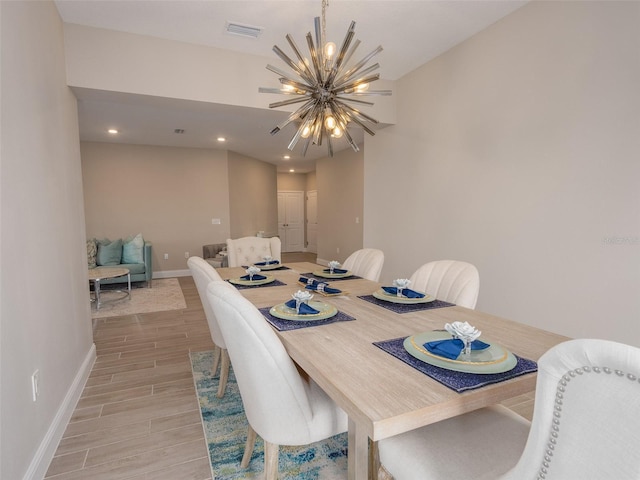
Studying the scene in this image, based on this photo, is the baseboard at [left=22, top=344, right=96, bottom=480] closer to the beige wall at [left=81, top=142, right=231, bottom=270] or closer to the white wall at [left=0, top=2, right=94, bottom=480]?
the white wall at [left=0, top=2, right=94, bottom=480]

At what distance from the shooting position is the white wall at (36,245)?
1.43 meters

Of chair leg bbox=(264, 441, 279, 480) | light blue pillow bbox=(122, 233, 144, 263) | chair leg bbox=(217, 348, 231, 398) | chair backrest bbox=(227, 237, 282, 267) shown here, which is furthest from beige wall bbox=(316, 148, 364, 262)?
chair leg bbox=(264, 441, 279, 480)

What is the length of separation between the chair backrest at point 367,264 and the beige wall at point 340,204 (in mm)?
3939

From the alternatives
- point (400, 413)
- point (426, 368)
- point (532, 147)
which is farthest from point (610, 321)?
point (400, 413)

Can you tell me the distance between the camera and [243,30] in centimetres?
288

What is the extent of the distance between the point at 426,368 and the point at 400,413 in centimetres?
27

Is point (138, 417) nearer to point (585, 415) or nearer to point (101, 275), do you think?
point (585, 415)

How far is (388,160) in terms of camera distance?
4.22 meters

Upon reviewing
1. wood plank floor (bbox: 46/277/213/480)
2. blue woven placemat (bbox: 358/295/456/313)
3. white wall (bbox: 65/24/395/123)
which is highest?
white wall (bbox: 65/24/395/123)

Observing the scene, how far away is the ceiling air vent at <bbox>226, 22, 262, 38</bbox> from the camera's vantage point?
9.18ft

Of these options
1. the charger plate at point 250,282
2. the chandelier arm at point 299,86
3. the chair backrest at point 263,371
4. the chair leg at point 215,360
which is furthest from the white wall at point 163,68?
the chair backrest at point 263,371

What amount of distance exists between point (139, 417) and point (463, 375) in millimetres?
2021

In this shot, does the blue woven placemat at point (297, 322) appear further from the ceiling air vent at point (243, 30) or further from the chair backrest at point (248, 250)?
the ceiling air vent at point (243, 30)

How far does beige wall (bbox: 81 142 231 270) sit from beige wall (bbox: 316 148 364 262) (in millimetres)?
2273
